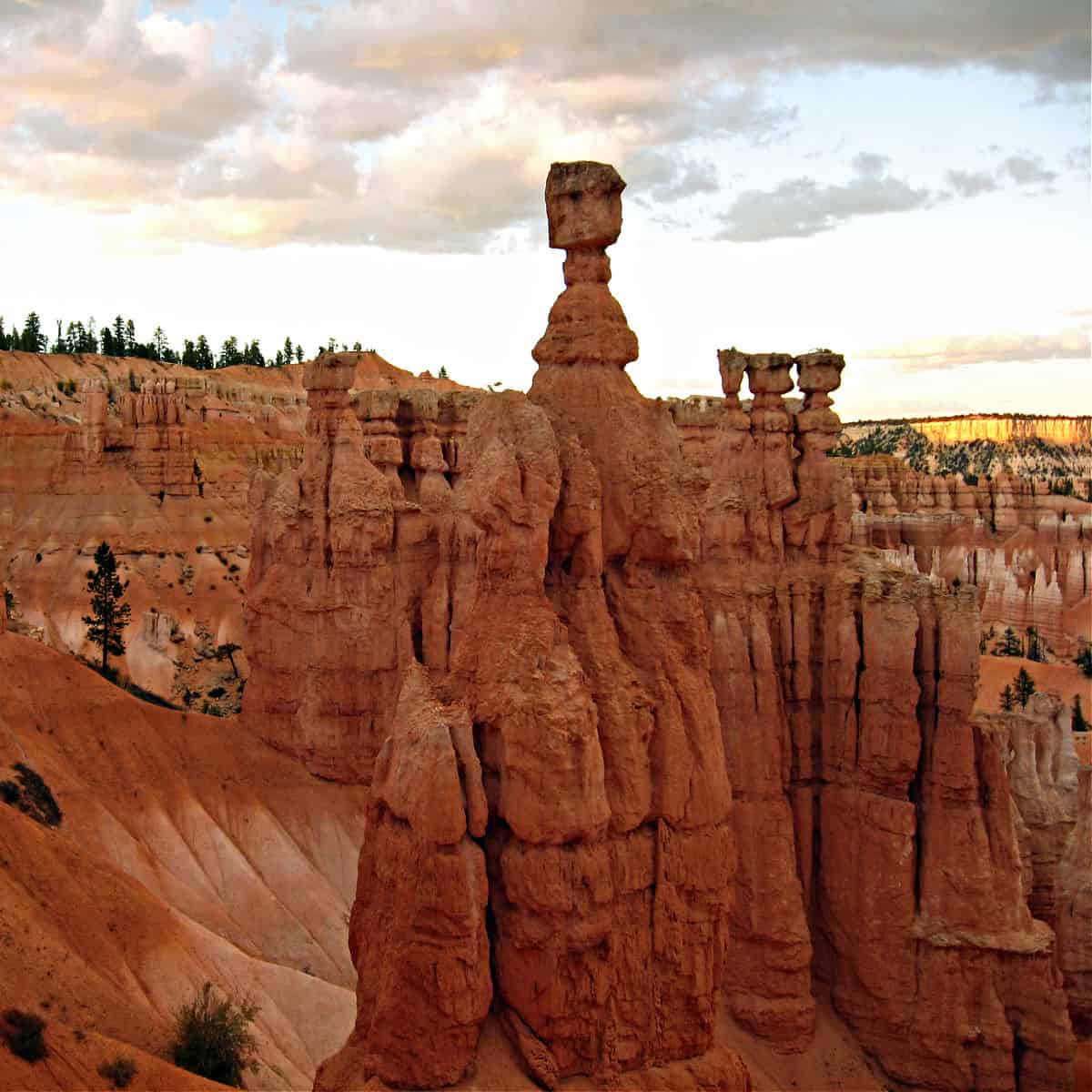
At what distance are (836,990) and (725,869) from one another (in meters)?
11.2

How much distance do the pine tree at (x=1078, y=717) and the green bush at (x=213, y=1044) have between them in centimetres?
4437

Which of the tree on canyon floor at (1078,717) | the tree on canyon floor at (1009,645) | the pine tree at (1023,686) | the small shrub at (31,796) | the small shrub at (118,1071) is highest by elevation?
the small shrub at (31,796)

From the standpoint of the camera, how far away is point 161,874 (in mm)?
28312

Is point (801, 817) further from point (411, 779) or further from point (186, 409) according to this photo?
point (186, 409)

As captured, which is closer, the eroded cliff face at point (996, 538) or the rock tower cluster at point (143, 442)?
the rock tower cluster at point (143, 442)

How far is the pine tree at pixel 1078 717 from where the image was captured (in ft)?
183

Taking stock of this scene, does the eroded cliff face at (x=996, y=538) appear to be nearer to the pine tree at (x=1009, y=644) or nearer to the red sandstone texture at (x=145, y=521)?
the pine tree at (x=1009, y=644)

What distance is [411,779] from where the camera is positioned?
1167 centimetres

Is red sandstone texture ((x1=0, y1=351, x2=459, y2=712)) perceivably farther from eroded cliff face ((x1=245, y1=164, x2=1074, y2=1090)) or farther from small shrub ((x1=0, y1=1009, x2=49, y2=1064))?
small shrub ((x1=0, y1=1009, x2=49, y2=1064))

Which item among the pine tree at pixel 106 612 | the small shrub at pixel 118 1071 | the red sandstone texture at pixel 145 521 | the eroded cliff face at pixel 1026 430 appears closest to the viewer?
the small shrub at pixel 118 1071

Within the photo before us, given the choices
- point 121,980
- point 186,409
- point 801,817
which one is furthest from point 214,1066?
point 186,409

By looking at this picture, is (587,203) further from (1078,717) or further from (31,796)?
(1078,717)

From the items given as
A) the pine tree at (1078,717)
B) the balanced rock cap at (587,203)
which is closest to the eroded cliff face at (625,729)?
the balanced rock cap at (587,203)

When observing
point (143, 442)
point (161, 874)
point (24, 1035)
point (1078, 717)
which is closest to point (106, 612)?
point (161, 874)
